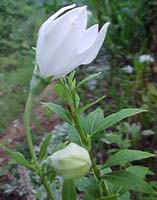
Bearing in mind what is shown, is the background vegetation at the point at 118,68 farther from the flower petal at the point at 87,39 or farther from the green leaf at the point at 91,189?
the flower petal at the point at 87,39

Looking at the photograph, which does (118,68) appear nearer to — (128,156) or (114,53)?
(114,53)

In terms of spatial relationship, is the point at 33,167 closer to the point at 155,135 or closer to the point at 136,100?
the point at 155,135

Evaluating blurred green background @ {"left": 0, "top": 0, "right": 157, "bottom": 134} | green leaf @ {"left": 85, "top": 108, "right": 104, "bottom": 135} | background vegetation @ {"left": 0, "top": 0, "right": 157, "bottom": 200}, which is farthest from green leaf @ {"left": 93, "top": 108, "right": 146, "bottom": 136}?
blurred green background @ {"left": 0, "top": 0, "right": 157, "bottom": 134}

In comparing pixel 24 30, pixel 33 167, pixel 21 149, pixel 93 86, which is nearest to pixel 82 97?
pixel 93 86

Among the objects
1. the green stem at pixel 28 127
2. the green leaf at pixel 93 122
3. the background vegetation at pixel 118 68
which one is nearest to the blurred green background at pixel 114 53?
the background vegetation at pixel 118 68

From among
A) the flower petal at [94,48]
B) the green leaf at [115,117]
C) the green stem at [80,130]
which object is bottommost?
the green leaf at [115,117]

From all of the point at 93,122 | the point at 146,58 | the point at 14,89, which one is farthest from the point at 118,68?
the point at 93,122
